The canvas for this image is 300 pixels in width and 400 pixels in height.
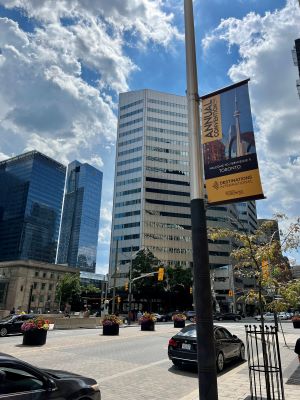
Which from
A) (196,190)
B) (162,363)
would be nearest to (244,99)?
(196,190)

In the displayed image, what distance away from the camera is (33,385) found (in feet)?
16.2

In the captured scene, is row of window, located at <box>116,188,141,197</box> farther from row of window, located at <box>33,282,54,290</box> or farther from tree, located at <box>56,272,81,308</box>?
tree, located at <box>56,272,81,308</box>

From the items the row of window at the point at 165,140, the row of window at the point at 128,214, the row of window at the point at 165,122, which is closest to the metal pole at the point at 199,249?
the row of window at the point at 128,214

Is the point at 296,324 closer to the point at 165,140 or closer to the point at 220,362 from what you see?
the point at 220,362

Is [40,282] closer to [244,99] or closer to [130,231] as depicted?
[130,231]

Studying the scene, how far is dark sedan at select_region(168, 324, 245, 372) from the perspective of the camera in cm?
1188

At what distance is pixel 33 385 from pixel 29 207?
15928 centimetres

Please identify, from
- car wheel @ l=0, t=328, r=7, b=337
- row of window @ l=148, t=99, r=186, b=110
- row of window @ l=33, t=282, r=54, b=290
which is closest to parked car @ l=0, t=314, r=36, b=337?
car wheel @ l=0, t=328, r=7, b=337

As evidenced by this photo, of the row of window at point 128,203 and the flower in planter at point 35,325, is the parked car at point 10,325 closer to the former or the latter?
the flower in planter at point 35,325

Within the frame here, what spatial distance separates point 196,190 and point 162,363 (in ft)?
32.3

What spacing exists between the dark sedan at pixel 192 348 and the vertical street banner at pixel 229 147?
7912 mm

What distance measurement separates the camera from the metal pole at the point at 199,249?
4.81 metres

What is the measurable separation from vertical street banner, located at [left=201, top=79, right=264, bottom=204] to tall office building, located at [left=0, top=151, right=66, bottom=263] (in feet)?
508

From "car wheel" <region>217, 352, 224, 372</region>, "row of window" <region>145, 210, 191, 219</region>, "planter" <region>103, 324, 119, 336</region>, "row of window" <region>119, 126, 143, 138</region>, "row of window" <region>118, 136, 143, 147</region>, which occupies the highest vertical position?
"row of window" <region>119, 126, 143, 138</region>
